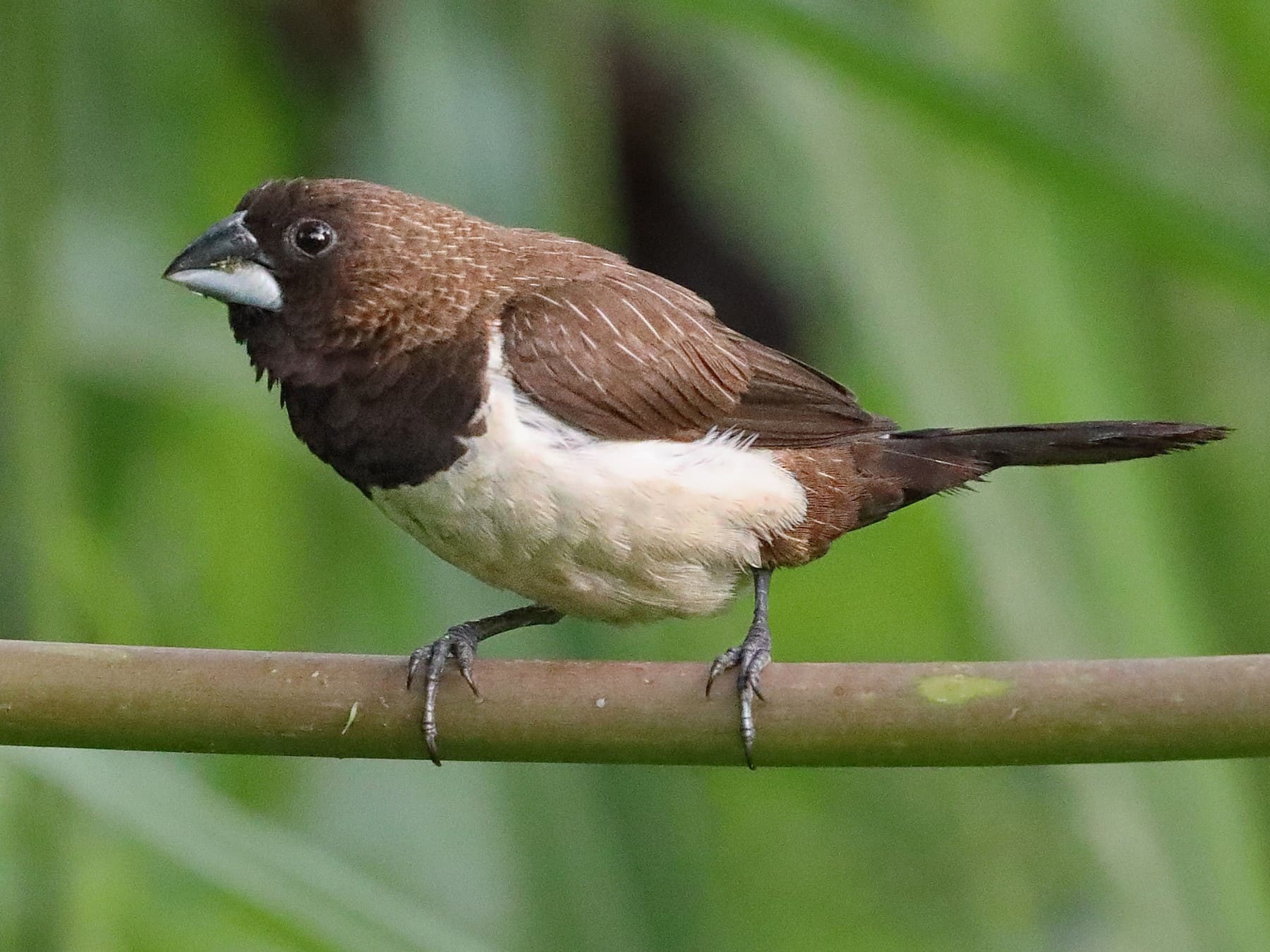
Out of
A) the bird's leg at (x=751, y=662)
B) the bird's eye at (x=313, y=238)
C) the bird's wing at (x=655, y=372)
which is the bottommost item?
the bird's leg at (x=751, y=662)

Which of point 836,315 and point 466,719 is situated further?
point 836,315

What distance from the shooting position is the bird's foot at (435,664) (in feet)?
5.82

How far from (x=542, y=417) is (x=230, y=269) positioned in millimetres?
472

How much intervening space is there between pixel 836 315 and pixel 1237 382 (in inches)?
36.6

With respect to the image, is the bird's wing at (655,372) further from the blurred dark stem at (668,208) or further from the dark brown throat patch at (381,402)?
the blurred dark stem at (668,208)

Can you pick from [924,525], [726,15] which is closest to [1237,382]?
[924,525]

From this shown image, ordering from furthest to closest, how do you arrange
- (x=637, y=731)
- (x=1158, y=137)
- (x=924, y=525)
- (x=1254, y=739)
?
1. (x=924, y=525)
2. (x=1158, y=137)
3. (x=637, y=731)
4. (x=1254, y=739)

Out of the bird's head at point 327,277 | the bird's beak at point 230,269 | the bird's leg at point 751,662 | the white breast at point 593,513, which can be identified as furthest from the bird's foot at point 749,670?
the bird's beak at point 230,269

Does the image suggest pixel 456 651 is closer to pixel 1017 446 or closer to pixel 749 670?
pixel 749 670

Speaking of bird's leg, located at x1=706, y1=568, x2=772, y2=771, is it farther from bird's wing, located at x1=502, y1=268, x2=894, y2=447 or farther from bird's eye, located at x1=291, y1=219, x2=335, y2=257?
bird's eye, located at x1=291, y1=219, x2=335, y2=257

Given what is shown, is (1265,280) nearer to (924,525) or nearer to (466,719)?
(466,719)

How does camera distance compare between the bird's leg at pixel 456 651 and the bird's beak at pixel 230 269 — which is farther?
the bird's beak at pixel 230 269

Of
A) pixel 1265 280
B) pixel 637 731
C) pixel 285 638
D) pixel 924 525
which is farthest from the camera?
pixel 924 525

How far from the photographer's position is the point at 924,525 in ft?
13.4
